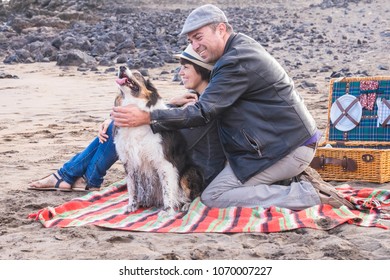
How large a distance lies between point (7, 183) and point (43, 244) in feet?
6.65

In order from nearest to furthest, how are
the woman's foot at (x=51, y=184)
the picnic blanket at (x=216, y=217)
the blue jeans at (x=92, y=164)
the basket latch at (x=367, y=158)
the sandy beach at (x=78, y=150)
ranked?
the sandy beach at (x=78, y=150)
the picnic blanket at (x=216, y=217)
the blue jeans at (x=92, y=164)
the woman's foot at (x=51, y=184)
the basket latch at (x=367, y=158)

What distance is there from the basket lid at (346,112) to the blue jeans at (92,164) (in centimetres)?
246

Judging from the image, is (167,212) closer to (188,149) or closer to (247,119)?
(188,149)

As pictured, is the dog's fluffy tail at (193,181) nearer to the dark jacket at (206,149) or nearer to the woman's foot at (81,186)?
the dark jacket at (206,149)

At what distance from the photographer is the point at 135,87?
4953 mm

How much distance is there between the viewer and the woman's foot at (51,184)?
6000 mm

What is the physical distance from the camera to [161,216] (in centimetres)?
508

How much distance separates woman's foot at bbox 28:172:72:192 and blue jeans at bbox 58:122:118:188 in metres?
0.04

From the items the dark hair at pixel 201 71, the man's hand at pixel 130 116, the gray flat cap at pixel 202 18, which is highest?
the gray flat cap at pixel 202 18

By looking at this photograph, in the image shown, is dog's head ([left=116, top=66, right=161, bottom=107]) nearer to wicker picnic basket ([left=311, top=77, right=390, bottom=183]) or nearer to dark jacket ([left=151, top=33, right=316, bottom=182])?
dark jacket ([left=151, top=33, right=316, bottom=182])

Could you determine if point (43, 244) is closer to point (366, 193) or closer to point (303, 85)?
point (366, 193)

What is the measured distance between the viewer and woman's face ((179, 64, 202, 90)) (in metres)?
5.29

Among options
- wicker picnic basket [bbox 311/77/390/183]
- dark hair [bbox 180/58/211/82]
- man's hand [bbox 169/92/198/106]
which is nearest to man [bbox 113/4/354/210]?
dark hair [bbox 180/58/211/82]

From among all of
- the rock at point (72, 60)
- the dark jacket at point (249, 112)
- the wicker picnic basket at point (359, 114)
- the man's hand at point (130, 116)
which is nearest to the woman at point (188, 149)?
the dark jacket at point (249, 112)
